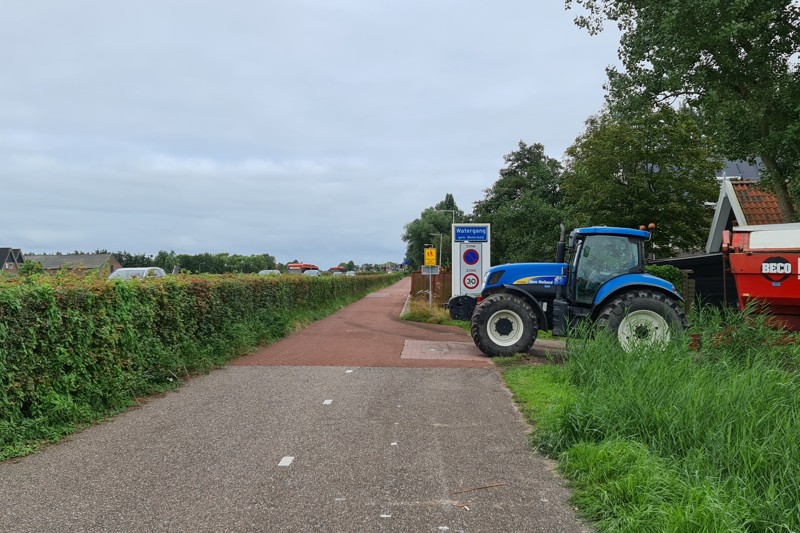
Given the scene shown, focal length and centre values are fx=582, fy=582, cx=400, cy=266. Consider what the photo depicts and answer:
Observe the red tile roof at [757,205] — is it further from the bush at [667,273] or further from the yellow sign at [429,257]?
the yellow sign at [429,257]

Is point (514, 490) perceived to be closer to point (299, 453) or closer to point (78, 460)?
point (299, 453)

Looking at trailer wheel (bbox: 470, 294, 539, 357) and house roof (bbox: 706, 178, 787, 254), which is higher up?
house roof (bbox: 706, 178, 787, 254)

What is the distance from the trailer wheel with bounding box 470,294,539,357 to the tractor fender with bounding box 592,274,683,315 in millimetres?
1260

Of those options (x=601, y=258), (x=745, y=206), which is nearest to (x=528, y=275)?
(x=601, y=258)

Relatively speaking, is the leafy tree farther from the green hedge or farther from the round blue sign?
the green hedge

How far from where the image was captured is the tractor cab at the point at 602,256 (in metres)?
10.9

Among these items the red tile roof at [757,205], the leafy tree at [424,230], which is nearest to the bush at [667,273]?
the red tile roof at [757,205]

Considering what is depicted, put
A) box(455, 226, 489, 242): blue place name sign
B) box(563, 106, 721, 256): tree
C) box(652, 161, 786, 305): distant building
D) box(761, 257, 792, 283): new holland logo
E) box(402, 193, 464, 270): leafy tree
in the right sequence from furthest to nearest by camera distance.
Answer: box(402, 193, 464, 270): leafy tree < box(563, 106, 721, 256): tree < box(455, 226, 489, 242): blue place name sign < box(652, 161, 786, 305): distant building < box(761, 257, 792, 283): new holland logo

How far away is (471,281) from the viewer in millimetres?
18766


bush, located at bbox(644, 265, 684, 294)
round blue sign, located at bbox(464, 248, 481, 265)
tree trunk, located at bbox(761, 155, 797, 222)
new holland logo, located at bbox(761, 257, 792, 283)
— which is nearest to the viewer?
new holland logo, located at bbox(761, 257, 792, 283)

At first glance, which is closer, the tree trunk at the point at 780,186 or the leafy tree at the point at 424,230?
the tree trunk at the point at 780,186

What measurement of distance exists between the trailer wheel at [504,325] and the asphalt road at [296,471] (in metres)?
3.52

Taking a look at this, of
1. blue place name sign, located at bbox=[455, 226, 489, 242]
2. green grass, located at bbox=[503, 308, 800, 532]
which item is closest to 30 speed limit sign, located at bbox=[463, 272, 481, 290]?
blue place name sign, located at bbox=[455, 226, 489, 242]

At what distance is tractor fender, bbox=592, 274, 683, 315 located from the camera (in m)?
10.4
